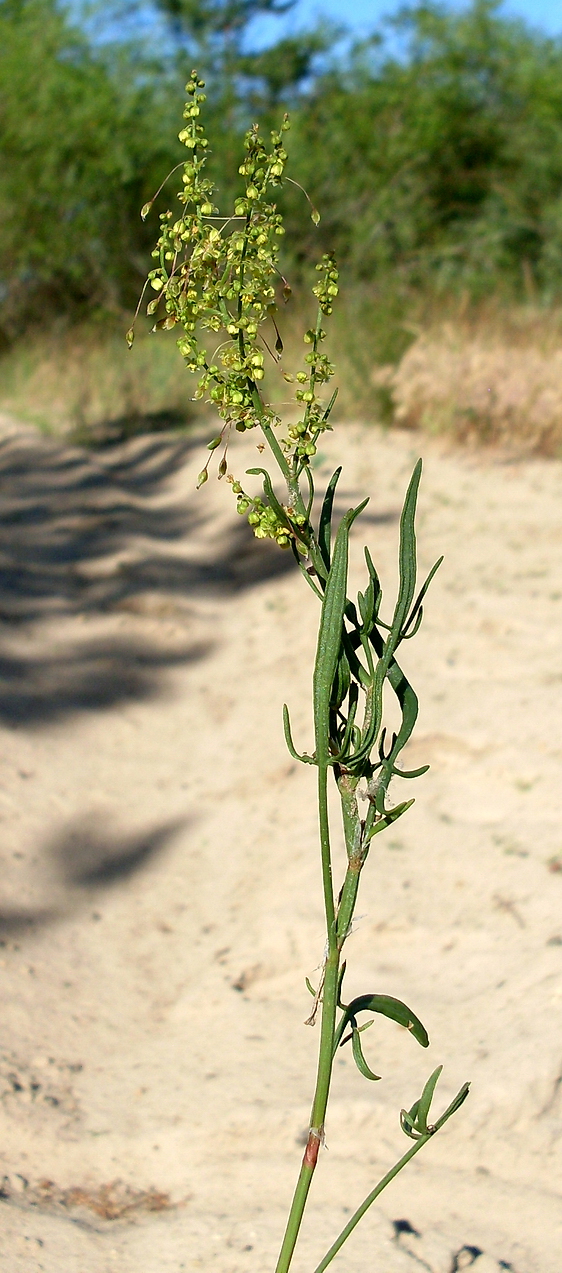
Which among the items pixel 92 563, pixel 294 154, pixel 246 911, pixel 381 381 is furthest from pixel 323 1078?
pixel 294 154

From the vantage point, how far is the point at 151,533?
5.76 m

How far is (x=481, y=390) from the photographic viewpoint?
595 cm

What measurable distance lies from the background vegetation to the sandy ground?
132 inches

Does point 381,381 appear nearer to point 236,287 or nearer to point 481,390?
point 481,390

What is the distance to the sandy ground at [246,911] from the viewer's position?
1.90 meters

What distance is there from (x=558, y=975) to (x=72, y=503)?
4.35 m

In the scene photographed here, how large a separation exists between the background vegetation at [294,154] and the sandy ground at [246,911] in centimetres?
336

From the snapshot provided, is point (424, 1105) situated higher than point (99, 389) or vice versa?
point (99, 389)

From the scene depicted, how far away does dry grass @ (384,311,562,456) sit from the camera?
590 centimetres

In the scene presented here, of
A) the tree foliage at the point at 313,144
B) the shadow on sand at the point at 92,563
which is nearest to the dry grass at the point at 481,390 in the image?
the shadow on sand at the point at 92,563

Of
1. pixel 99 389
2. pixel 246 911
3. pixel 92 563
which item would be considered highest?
pixel 99 389

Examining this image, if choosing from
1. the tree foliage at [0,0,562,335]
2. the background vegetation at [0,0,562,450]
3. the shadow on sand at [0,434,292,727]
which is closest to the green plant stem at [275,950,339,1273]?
the shadow on sand at [0,434,292,727]

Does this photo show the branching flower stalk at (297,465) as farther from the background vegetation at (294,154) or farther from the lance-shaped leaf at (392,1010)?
the background vegetation at (294,154)

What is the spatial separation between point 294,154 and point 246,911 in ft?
31.1
